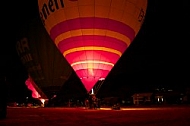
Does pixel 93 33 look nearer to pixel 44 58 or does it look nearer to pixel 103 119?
pixel 103 119

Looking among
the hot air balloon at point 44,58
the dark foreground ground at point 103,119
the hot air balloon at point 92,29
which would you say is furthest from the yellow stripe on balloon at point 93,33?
the hot air balloon at point 44,58

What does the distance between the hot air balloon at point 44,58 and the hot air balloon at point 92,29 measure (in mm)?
9211

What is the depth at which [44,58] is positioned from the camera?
22.2 meters

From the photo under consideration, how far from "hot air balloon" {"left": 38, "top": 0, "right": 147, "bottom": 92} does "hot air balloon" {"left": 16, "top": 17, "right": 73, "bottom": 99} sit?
9.21m

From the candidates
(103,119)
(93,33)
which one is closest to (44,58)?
(93,33)

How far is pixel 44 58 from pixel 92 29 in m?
11.0

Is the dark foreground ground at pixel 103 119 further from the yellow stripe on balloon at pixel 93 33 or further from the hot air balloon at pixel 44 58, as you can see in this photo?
the hot air balloon at pixel 44 58

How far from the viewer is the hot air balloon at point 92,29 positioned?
1169 centimetres

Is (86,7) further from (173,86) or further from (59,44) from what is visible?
(173,86)

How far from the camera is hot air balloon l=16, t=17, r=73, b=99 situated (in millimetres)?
22125

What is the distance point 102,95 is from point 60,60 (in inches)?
662

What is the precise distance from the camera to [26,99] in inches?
1908

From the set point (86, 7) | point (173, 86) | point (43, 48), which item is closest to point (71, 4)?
point (86, 7)

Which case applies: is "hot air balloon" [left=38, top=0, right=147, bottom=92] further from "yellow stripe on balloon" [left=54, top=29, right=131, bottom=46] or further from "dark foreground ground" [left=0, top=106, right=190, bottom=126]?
"dark foreground ground" [left=0, top=106, right=190, bottom=126]
